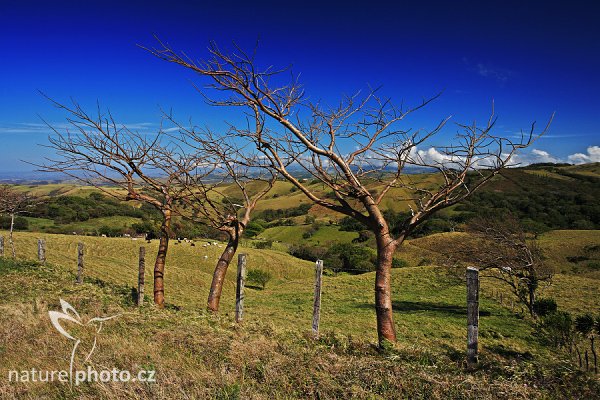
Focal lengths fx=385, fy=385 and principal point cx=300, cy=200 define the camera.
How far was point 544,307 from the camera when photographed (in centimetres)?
2098

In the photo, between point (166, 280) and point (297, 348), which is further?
point (166, 280)

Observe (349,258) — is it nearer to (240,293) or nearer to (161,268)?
(161,268)

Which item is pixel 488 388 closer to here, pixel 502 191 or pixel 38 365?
pixel 38 365

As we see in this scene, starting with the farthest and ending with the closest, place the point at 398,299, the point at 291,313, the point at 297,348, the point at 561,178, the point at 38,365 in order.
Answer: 1. the point at 561,178
2. the point at 398,299
3. the point at 291,313
4. the point at 297,348
5. the point at 38,365

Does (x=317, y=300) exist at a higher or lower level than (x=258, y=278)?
higher

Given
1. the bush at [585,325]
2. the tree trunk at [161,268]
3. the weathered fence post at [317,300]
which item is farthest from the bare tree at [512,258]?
the tree trunk at [161,268]

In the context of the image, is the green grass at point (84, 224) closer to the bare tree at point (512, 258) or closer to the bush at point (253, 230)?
the bush at point (253, 230)

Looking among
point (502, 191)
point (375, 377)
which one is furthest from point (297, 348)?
point (502, 191)

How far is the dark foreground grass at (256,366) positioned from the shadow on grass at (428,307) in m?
16.7

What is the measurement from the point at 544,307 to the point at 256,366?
69.1ft

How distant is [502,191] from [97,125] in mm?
A: 127819

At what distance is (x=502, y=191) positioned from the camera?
4705 inches

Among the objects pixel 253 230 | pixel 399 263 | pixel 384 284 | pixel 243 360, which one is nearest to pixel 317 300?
pixel 384 284

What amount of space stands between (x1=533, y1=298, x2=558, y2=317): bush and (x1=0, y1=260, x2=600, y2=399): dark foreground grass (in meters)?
17.1
